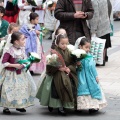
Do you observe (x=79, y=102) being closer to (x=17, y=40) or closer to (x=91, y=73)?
(x=91, y=73)

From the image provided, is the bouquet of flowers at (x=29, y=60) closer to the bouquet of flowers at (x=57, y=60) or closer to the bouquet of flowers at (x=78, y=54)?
the bouquet of flowers at (x=57, y=60)

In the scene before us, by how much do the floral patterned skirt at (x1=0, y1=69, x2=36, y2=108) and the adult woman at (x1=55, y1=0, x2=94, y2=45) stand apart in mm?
2233

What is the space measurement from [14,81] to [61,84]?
69 centimetres

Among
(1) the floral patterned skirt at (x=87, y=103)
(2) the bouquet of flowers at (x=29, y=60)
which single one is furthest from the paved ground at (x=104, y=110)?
(2) the bouquet of flowers at (x=29, y=60)

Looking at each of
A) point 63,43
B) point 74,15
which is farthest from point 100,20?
point 63,43

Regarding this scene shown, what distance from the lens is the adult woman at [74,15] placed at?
1120 cm

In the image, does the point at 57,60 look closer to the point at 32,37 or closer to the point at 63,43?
the point at 63,43

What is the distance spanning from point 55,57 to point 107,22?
488 cm

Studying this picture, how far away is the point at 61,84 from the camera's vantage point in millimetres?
9078

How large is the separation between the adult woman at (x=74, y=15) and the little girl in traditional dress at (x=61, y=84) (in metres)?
1.97

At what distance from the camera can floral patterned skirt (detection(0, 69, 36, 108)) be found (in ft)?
30.1

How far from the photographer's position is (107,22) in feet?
45.2

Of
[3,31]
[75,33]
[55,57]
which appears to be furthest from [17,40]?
[3,31]

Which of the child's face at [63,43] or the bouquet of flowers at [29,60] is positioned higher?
the child's face at [63,43]
